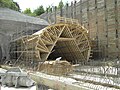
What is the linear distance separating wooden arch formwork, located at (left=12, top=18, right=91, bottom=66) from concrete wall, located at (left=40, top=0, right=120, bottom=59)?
2.33 m

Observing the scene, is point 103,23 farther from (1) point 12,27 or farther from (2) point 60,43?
(1) point 12,27

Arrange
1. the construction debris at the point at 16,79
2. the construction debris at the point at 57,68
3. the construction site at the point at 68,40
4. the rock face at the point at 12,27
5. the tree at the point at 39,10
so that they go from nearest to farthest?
the construction debris at the point at 16,79, the construction debris at the point at 57,68, the construction site at the point at 68,40, the rock face at the point at 12,27, the tree at the point at 39,10

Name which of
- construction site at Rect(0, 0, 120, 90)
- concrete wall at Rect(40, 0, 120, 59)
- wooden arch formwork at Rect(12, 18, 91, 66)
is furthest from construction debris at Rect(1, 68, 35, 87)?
concrete wall at Rect(40, 0, 120, 59)

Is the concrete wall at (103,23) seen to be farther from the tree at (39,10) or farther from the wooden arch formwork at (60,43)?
the tree at (39,10)

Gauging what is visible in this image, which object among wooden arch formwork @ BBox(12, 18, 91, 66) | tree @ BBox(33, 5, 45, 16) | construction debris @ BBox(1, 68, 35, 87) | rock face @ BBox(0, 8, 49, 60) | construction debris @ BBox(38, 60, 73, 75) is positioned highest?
tree @ BBox(33, 5, 45, 16)

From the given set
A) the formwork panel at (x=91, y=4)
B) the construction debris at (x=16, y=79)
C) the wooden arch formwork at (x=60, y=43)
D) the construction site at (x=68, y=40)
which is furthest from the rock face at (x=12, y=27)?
the construction debris at (x=16, y=79)

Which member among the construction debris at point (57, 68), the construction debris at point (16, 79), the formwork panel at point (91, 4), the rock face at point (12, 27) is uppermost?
the formwork panel at point (91, 4)

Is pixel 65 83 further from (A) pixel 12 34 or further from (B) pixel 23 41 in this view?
(A) pixel 12 34

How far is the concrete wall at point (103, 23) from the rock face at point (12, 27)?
7.27m

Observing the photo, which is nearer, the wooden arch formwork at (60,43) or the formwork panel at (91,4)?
the wooden arch formwork at (60,43)

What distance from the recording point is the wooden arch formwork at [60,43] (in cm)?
2181

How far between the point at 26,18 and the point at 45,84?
25702mm

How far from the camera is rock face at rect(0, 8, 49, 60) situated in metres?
30.1

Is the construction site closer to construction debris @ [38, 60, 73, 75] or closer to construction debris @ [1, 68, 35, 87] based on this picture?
construction debris @ [38, 60, 73, 75]
